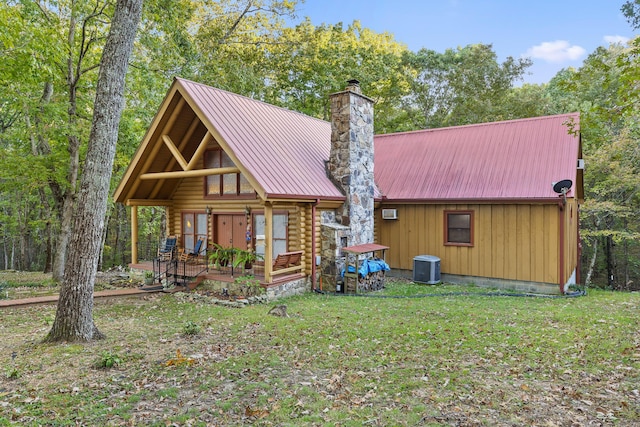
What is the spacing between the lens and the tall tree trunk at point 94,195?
6492mm

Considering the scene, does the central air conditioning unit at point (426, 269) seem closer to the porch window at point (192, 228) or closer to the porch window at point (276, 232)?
the porch window at point (276, 232)

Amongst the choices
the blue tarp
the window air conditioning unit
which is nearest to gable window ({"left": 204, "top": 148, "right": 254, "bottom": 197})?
the blue tarp

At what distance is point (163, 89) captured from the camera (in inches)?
713

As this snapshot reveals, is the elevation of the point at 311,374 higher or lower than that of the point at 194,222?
lower

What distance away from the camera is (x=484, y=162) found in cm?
1362

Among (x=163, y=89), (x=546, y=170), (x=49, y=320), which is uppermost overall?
(x=163, y=89)

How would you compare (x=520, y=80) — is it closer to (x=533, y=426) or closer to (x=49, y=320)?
(x=533, y=426)

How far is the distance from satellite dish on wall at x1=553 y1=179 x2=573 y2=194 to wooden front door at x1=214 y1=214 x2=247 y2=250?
9355 mm

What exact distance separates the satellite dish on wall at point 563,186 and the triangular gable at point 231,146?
20.0 feet

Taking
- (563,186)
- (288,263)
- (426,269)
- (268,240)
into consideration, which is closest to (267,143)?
(268,240)

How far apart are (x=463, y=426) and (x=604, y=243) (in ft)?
78.2

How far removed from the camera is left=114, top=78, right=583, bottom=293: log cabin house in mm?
11273

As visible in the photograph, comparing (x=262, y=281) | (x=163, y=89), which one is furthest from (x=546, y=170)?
(x=163, y=89)

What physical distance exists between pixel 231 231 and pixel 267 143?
3435 millimetres
